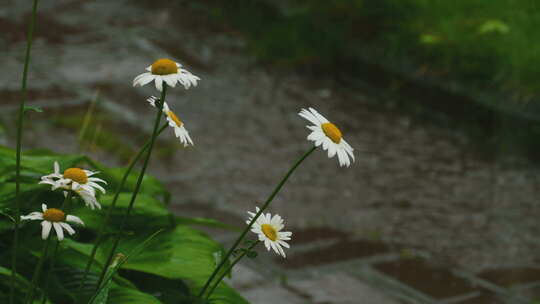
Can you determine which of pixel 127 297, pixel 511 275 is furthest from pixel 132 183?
pixel 511 275

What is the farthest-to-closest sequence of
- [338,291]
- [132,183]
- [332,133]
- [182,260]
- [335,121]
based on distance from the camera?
[335,121]
[338,291]
[132,183]
[182,260]
[332,133]

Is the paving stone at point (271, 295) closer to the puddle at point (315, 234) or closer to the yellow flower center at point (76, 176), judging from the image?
the puddle at point (315, 234)

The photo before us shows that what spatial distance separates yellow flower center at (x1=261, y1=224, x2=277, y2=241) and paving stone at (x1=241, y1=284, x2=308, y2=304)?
1.57 meters

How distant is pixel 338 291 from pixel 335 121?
189 centimetres

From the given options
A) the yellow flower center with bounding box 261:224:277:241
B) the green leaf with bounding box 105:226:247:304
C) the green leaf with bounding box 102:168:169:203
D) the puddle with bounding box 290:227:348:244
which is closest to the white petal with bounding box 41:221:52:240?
the yellow flower center with bounding box 261:224:277:241

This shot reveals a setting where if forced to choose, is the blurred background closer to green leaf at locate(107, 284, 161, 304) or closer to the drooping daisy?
green leaf at locate(107, 284, 161, 304)

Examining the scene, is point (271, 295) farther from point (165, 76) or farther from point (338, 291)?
point (165, 76)

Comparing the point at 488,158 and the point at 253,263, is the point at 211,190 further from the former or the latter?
the point at 488,158

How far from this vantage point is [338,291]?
3.54 meters

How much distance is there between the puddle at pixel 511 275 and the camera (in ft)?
12.4

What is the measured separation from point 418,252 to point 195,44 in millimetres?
2760

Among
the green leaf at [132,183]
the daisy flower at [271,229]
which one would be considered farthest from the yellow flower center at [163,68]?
the green leaf at [132,183]

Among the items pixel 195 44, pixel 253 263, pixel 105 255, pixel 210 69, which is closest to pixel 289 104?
pixel 210 69

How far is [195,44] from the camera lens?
20.6ft
